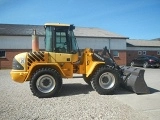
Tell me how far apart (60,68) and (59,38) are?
1.34 metres

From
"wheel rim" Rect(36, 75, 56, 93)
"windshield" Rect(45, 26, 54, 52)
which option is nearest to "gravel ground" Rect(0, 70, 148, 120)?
"wheel rim" Rect(36, 75, 56, 93)

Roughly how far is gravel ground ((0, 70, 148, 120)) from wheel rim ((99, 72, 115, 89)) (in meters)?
0.56

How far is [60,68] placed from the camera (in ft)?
30.3

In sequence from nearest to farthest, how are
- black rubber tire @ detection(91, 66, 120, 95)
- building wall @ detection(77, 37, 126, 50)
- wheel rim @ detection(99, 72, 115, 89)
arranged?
black rubber tire @ detection(91, 66, 120, 95) → wheel rim @ detection(99, 72, 115, 89) → building wall @ detection(77, 37, 126, 50)

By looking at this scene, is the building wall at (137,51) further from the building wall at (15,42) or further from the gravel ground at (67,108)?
the gravel ground at (67,108)

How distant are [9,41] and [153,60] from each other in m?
17.8

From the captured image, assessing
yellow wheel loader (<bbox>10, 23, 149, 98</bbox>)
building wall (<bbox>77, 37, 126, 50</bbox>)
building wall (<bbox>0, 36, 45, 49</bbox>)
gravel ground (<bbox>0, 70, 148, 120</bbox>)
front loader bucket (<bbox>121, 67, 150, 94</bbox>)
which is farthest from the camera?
building wall (<bbox>77, 37, 126, 50</bbox>)

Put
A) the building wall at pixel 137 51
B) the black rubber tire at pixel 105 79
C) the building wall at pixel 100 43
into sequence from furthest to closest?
the building wall at pixel 137 51 → the building wall at pixel 100 43 → the black rubber tire at pixel 105 79

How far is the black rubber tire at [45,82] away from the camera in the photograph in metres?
8.83

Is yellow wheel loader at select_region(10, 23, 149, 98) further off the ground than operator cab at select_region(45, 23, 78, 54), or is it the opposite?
operator cab at select_region(45, 23, 78, 54)

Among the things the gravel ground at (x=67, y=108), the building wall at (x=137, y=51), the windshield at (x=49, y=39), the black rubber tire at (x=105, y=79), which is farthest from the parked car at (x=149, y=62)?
the windshield at (x=49, y=39)

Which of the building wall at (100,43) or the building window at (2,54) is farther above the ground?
the building wall at (100,43)

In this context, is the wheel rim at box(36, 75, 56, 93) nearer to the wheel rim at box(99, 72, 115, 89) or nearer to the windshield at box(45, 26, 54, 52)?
the windshield at box(45, 26, 54, 52)

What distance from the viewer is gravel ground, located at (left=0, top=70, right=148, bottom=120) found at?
20.6 ft
